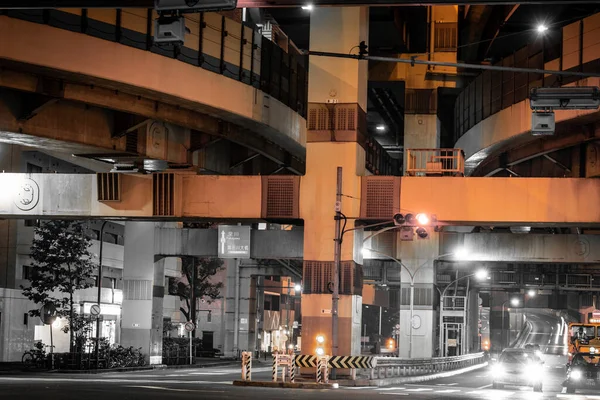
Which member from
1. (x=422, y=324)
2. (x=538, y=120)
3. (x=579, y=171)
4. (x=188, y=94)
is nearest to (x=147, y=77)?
(x=188, y=94)

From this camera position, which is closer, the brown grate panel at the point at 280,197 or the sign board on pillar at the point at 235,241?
the brown grate panel at the point at 280,197

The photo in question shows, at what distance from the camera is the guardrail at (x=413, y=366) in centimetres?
4465

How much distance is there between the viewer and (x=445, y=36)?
56.6 m

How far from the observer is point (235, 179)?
40938 mm

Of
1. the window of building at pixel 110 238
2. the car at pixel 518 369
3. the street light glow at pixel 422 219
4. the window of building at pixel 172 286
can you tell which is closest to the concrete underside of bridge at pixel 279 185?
the street light glow at pixel 422 219

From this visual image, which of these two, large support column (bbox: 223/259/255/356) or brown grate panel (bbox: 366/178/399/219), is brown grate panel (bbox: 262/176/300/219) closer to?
brown grate panel (bbox: 366/178/399/219)

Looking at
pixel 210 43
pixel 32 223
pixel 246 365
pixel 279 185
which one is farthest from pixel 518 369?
pixel 32 223

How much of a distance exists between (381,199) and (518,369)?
905 centimetres

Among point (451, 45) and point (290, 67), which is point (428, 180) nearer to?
point (290, 67)

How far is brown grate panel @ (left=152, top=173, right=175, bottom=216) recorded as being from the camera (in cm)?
4069

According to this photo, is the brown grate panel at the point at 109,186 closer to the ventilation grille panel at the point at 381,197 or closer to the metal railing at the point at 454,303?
the ventilation grille panel at the point at 381,197

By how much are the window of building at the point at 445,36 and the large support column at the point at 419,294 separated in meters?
13.6

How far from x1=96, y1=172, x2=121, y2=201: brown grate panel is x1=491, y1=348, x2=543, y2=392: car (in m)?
17.7

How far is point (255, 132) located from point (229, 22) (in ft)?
22.5
